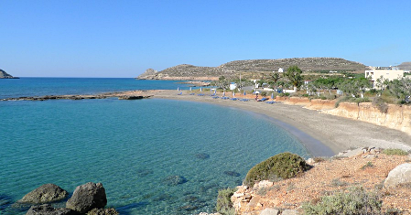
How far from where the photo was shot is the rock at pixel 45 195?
9711 millimetres

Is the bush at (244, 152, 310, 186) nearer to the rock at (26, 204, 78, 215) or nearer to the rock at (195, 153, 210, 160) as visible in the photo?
the rock at (195, 153, 210, 160)

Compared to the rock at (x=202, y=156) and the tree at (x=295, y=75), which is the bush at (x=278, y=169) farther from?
the tree at (x=295, y=75)

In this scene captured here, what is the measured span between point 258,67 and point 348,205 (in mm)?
128712

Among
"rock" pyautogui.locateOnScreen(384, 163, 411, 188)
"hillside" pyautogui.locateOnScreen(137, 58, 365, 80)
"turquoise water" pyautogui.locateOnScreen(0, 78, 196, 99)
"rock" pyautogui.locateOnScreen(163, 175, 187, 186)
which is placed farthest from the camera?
"hillside" pyautogui.locateOnScreen(137, 58, 365, 80)

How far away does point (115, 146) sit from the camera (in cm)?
1748

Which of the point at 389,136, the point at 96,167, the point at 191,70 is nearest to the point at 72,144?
the point at 96,167

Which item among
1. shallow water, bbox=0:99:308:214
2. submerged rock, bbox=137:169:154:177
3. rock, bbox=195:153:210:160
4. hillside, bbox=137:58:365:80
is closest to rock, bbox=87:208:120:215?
shallow water, bbox=0:99:308:214

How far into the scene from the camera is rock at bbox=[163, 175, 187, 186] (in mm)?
11477

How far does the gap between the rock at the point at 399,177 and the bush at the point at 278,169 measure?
301cm

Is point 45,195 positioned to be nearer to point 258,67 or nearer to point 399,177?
point 399,177

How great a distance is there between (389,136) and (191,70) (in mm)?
167798

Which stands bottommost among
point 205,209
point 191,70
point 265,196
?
point 205,209

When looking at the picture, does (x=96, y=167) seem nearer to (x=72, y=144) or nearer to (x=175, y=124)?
(x=72, y=144)

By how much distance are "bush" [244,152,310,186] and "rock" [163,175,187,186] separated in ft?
10.2
